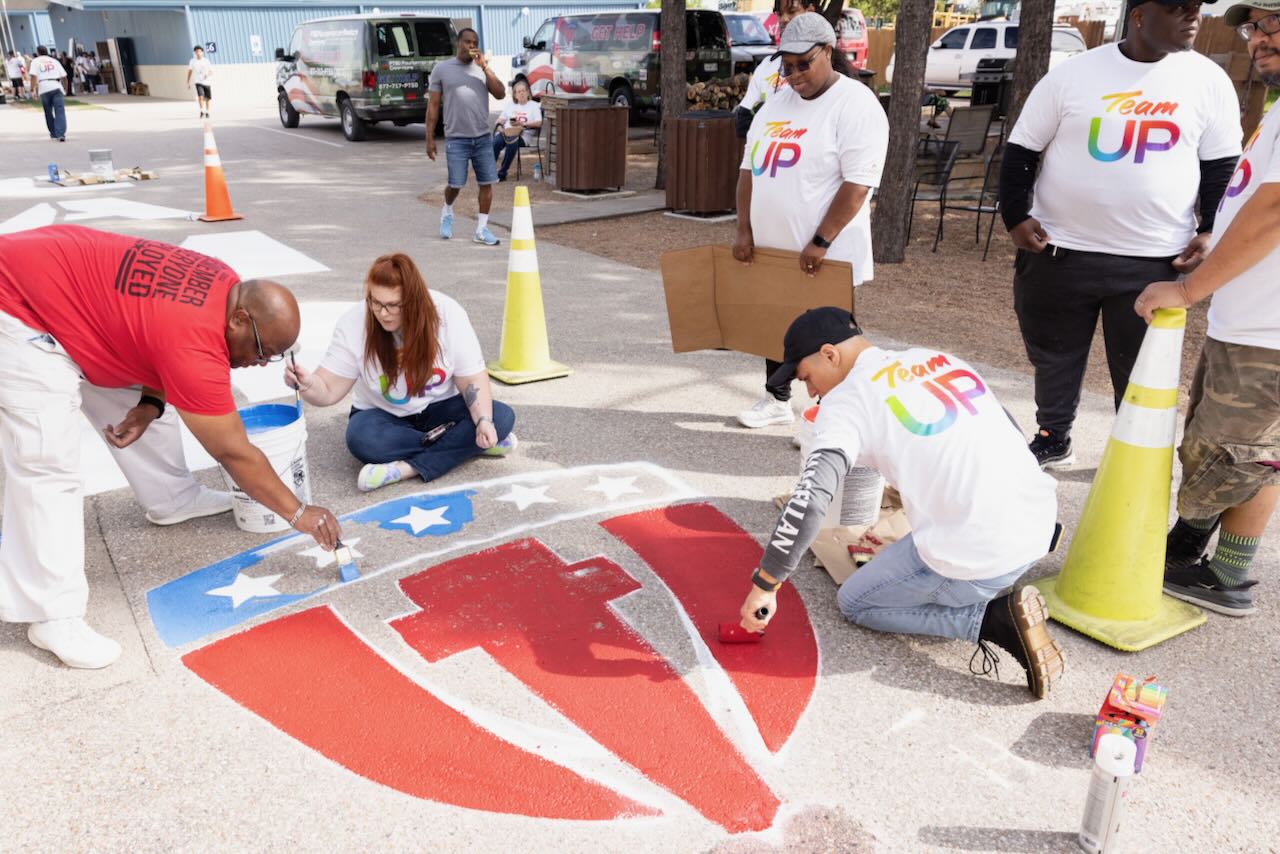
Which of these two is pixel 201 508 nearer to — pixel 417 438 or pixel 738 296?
pixel 417 438

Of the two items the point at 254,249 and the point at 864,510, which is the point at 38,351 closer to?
the point at 864,510

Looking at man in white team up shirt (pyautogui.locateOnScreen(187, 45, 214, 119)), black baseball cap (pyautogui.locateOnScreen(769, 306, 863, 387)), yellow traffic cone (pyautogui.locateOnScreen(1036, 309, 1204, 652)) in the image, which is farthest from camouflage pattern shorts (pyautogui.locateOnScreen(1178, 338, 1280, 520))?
man in white team up shirt (pyautogui.locateOnScreen(187, 45, 214, 119))

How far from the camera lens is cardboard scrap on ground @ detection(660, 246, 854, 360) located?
181 inches

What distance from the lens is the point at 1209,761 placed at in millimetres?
2713

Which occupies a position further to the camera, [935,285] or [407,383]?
[935,285]

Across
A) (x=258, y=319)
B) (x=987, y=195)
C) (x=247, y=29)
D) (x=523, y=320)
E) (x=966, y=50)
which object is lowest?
(x=523, y=320)

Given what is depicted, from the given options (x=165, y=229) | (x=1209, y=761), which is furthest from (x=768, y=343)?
(x=165, y=229)

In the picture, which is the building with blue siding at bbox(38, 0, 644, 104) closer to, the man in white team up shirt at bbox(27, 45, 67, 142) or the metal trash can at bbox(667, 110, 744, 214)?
the man in white team up shirt at bbox(27, 45, 67, 142)

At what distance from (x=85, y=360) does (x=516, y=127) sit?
37.2 ft

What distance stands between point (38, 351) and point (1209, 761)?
3621 mm

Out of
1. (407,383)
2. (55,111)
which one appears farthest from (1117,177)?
(55,111)

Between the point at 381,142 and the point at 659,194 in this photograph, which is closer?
the point at 659,194

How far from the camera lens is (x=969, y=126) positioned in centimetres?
1007

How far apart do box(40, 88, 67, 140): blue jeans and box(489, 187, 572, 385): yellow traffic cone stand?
16635 mm
